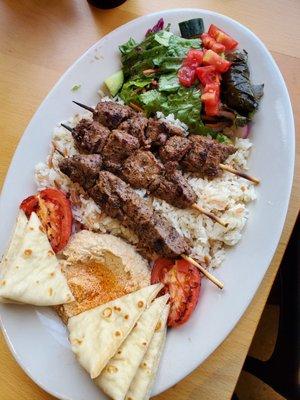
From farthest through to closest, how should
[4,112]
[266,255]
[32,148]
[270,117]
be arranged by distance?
[4,112] → [32,148] → [270,117] → [266,255]

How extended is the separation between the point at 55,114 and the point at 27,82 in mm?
389

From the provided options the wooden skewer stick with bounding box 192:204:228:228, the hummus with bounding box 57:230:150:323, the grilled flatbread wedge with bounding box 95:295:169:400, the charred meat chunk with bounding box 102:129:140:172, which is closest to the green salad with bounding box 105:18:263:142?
the charred meat chunk with bounding box 102:129:140:172

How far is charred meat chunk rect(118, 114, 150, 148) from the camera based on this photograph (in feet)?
9.91

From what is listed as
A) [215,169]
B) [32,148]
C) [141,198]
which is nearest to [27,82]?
[32,148]

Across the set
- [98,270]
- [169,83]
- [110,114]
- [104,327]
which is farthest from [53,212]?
[169,83]

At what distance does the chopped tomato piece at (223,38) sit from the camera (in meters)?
3.07

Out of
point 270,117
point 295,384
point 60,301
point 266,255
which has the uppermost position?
point 270,117

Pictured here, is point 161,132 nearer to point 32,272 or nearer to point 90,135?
point 90,135

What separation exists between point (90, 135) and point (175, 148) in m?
0.50

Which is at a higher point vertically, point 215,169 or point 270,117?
point 270,117

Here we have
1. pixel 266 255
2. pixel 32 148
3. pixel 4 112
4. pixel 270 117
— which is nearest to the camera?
pixel 266 255

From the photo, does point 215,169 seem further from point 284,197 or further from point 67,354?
point 67,354

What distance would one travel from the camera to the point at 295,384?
2.80 m

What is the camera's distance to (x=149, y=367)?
2.57 metres
